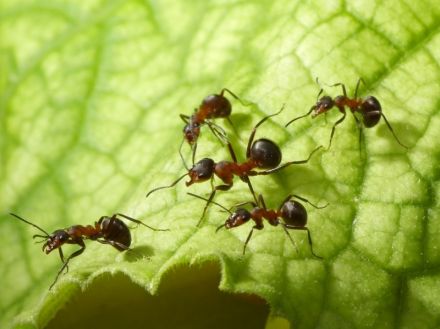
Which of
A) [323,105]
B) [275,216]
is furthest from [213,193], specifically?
[323,105]

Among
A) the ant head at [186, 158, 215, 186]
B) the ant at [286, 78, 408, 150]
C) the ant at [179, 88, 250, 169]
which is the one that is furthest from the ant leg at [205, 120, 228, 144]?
the ant at [286, 78, 408, 150]

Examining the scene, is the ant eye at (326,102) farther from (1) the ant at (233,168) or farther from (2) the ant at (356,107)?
(1) the ant at (233,168)

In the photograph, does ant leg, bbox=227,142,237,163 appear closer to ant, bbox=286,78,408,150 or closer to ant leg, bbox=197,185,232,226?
ant leg, bbox=197,185,232,226

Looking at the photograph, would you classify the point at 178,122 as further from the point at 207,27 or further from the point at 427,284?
the point at 427,284

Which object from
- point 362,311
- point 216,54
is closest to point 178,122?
point 216,54

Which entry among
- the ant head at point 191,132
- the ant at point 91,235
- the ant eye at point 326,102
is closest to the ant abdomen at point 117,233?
the ant at point 91,235

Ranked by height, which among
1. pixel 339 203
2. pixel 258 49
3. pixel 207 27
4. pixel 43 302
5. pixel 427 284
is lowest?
pixel 427 284
